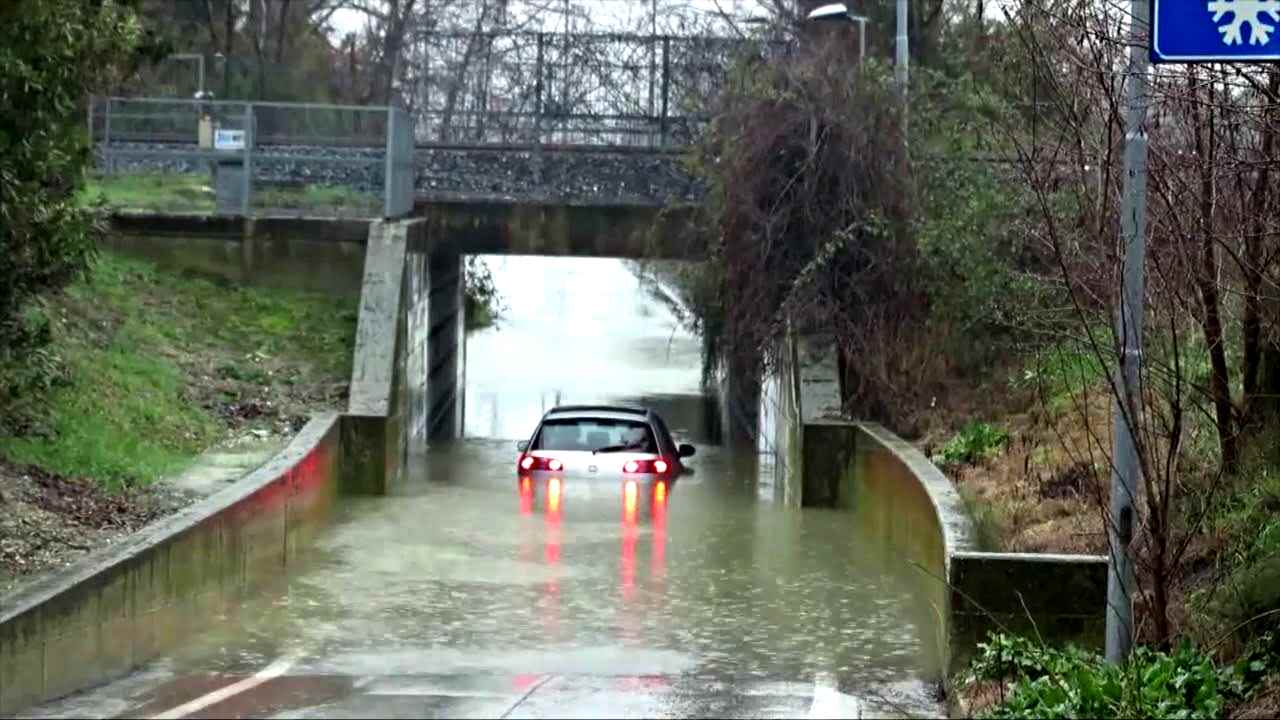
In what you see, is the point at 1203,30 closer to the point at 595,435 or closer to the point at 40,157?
the point at 40,157

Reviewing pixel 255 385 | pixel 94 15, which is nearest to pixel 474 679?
pixel 94 15

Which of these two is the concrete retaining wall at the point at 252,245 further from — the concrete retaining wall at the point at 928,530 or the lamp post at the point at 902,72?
the lamp post at the point at 902,72

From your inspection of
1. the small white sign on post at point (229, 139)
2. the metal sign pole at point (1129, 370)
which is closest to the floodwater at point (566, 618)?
the metal sign pole at point (1129, 370)

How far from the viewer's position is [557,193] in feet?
105

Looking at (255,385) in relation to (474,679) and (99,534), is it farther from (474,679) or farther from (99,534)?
(474,679)

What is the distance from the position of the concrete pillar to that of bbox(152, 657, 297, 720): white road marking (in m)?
19.6

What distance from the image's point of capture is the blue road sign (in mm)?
8992

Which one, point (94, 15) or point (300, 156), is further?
point (300, 156)

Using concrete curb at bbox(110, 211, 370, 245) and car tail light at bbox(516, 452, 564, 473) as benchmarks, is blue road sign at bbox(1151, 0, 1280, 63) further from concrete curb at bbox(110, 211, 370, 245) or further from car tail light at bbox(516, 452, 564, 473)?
concrete curb at bbox(110, 211, 370, 245)

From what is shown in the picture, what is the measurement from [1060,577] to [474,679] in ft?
11.2

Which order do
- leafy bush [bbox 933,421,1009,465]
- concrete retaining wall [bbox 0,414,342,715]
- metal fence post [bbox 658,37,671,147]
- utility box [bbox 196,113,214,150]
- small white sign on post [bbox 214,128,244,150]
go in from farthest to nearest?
1. metal fence post [bbox 658,37,671,147]
2. utility box [bbox 196,113,214,150]
3. small white sign on post [bbox 214,128,244,150]
4. leafy bush [bbox 933,421,1009,465]
5. concrete retaining wall [bbox 0,414,342,715]

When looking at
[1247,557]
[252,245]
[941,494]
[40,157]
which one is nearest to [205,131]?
[252,245]

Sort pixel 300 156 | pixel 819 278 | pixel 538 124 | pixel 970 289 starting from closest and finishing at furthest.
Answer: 1. pixel 970 289
2. pixel 819 278
3. pixel 300 156
4. pixel 538 124

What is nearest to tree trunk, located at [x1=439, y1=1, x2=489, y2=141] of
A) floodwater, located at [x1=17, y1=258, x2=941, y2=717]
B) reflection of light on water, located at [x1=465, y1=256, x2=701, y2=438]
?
reflection of light on water, located at [x1=465, y1=256, x2=701, y2=438]
